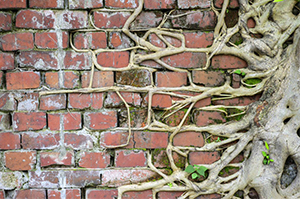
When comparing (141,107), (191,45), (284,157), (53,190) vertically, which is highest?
(191,45)

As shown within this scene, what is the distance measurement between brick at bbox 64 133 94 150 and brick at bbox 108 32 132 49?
46 centimetres

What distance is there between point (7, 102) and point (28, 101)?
0.10 m

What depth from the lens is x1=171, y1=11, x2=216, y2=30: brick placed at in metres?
1.09

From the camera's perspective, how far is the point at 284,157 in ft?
3.48

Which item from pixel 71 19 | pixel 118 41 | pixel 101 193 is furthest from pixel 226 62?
pixel 101 193

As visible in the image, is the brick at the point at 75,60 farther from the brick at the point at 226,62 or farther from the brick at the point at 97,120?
the brick at the point at 226,62

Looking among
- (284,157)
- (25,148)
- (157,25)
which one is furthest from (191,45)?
(25,148)

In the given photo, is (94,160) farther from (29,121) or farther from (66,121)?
(29,121)

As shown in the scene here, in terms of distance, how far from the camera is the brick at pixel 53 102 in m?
1.08

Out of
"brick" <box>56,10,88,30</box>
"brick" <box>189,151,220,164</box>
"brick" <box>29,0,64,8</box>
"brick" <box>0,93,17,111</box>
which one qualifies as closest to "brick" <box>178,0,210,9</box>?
"brick" <box>56,10,88,30</box>

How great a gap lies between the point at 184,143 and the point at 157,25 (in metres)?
0.59

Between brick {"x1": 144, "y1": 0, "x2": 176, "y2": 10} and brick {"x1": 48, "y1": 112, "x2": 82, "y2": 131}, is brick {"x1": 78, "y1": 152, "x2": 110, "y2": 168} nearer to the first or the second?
brick {"x1": 48, "y1": 112, "x2": 82, "y2": 131}

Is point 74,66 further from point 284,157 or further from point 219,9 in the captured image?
point 284,157

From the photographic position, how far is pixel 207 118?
3.66ft
